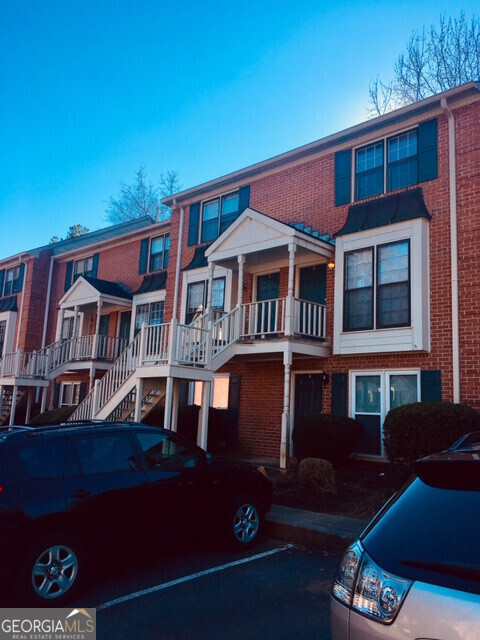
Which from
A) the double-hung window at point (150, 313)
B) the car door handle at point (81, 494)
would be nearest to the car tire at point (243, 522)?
the car door handle at point (81, 494)

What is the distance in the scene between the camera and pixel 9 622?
4.20 m

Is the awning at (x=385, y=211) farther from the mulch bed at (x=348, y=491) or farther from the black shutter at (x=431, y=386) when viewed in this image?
the mulch bed at (x=348, y=491)

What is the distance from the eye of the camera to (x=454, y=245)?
37.1 feet

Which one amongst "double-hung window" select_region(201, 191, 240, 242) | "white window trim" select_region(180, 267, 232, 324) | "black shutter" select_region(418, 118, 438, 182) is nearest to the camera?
"black shutter" select_region(418, 118, 438, 182)

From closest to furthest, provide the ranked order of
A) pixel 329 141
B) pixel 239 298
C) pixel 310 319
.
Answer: pixel 310 319 → pixel 239 298 → pixel 329 141

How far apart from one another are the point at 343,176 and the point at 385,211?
6.01 feet

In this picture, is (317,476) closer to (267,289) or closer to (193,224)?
(267,289)

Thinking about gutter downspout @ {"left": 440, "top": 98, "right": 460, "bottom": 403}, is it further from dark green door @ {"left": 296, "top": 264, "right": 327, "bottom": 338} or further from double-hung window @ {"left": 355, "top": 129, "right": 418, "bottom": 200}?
dark green door @ {"left": 296, "top": 264, "right": 327, "bottom": 338}

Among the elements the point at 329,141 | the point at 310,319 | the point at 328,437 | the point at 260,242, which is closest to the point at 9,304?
the point at 260,242

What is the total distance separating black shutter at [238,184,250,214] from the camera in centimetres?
1602

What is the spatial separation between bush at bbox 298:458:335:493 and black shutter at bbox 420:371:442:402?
2969mm

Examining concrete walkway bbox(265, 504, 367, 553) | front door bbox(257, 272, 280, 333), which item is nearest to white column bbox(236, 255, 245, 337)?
front door bbox(257, 272, 280, 333)

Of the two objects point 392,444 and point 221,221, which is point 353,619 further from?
point 221,221

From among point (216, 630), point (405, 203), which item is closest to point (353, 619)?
point (216, 630)
